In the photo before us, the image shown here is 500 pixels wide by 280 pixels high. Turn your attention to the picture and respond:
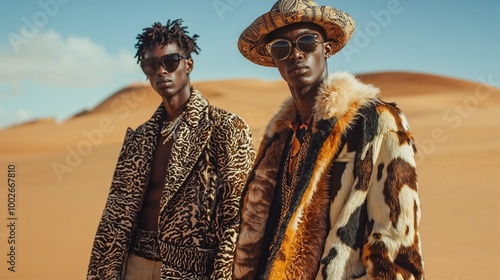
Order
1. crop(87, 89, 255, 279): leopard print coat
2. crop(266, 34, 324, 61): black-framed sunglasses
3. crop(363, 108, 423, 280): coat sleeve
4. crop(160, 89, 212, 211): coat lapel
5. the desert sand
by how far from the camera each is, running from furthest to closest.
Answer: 1. the desert sand
2. crop(160, 89, 212, 211): coat lapel
3. crop(87, 89, 255, 279): leopard print coat
4. crop(266, 34, 324, 61): black-framed sunglasses
5. crop(363, 108, 423, 280): coat sleeve

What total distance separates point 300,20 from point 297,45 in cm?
12

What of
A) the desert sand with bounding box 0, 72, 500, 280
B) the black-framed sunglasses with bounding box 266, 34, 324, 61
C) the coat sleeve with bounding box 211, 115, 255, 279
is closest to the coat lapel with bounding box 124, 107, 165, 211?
the coat sleeve with bounding box 211, 115, 255, 279

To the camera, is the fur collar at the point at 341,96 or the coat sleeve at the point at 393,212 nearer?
the coat sleeve at the point at 393,212

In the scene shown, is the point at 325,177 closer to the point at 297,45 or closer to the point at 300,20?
the point at 297,45

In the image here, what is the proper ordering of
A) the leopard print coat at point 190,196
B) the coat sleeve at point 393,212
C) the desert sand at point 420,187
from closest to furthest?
the coat sleeve at point 393,212 < the leopard print coat at point 190,196 < the desert sand at point 420,187

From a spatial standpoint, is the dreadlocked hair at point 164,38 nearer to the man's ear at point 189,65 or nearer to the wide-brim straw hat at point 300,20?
the man's ear at point 189,65

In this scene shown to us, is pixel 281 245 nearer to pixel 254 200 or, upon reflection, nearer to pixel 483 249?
pixel 254 200

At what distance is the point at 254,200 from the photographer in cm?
295

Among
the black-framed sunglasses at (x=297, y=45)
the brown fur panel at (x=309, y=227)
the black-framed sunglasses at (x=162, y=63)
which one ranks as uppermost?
the black-framed sunglasses at (x=162, y=63)

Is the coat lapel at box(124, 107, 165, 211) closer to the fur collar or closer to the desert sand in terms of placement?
the fur collar

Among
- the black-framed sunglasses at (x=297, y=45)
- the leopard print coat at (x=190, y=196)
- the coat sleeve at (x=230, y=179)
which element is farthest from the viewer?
the leopard print coat at (x=190, y=196)

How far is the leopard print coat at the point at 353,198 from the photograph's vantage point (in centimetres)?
225

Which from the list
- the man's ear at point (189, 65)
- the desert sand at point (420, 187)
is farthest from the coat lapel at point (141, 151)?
the desert sand at point (420, 187)

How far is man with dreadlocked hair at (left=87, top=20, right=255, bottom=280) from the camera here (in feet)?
12.2
